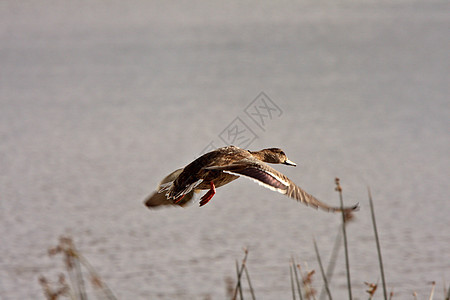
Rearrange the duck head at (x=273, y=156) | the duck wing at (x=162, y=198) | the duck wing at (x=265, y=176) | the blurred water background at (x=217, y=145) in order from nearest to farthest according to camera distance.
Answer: the duck wing at (x=265, y=176)
the duck wing at (x=162, y=198)
the duck head at (x=273, y=156)
the blurred water background at (x=217, y=145)

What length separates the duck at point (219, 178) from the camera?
3016 mm

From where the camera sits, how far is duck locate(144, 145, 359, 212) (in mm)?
3016

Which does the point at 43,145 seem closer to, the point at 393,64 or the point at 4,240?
the point at 4,240

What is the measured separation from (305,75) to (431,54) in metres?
3.59

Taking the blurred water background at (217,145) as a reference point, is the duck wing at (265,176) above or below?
below

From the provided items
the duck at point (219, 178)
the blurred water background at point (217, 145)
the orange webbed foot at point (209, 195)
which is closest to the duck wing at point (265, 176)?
the duck at point (219, 178)

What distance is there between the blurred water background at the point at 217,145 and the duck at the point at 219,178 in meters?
1.07

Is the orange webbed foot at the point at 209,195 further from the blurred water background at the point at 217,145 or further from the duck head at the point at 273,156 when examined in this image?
the blurred water background at the point at 217,145

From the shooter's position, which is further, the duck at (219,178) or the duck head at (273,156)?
the duck head at (273,156)

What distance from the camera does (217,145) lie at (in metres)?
9.70

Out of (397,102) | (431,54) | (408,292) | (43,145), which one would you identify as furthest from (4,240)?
(431,54)

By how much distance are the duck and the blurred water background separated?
1.07 metres

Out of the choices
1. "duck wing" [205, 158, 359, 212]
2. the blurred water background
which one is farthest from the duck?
the blurred water background

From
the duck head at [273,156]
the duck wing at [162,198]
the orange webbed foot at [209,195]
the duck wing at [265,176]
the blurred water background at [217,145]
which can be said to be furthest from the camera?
the blurred water background at [217,145]
